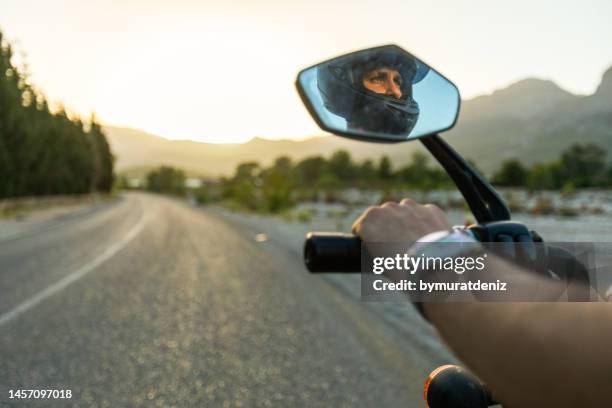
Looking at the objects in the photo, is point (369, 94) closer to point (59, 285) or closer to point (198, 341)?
point (198, 341)

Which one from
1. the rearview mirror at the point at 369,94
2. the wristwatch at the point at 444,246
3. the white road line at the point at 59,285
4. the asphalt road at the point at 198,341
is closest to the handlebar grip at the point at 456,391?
the wristwatch at the point at 444,246

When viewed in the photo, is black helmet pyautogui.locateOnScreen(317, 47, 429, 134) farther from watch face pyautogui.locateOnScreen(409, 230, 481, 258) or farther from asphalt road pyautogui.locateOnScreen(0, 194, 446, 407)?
asphalt road pyautogui.locateOnScreen(0, 194, 446, 407)

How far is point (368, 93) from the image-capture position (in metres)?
0.92

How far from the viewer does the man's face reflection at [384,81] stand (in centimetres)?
92

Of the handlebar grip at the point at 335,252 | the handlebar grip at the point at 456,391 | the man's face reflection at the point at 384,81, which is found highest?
the man's face reflection at the point at 384,81

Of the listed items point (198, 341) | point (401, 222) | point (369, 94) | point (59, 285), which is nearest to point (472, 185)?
point (401, 222)

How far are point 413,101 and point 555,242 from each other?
438 mm

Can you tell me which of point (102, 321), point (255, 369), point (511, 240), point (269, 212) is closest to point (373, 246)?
point (511, 240)

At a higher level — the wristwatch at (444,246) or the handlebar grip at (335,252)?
the wristwatch at (444,246)

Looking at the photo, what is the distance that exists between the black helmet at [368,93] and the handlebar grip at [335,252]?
0.82 ft

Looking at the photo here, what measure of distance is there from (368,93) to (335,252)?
0.33 meters

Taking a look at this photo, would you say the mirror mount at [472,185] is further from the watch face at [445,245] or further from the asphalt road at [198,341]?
the asphalt road at [198,341]

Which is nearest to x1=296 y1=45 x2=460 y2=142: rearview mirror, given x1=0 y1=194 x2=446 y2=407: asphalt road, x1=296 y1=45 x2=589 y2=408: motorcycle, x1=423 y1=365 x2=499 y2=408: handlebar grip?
x1=296 y1=45 x2=589 y2=408: motorcycle

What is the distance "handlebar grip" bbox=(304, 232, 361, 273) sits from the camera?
1.03 metres
